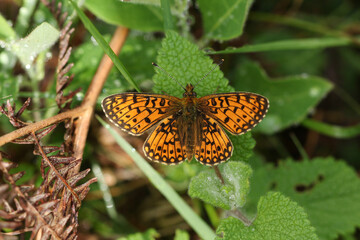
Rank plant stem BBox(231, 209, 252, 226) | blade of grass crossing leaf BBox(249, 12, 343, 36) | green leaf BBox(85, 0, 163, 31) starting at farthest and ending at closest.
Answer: blade of grass crossing leaf BBox(249, 12, 343, 36), green leaf BBox(85, 0, 163, 31), plant stem BBox(231, 209, 252, 226)

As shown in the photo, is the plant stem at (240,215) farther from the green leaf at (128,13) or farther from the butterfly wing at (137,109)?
the green leaf at (128,13)

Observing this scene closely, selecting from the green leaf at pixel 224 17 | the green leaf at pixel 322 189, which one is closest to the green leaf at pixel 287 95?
the green leaf at pixel 322 189

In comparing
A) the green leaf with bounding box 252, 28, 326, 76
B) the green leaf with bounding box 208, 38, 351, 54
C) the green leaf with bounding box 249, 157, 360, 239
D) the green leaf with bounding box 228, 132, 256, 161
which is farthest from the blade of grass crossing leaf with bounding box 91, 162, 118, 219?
the green leaf with bounding box 252, 28, 326, 76

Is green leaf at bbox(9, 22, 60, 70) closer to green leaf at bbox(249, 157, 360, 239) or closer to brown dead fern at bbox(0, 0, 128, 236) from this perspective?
brown dead fern at bbox(0, 0, 128, 236)

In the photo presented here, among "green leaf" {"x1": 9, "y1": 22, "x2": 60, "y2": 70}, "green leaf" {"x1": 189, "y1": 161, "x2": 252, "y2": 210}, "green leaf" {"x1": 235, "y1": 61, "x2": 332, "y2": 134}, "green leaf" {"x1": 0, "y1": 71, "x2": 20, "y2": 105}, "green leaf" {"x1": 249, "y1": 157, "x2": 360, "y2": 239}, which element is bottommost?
"green leaf" {"x1": 249, "y1": 157, "x2": 360, "y2": 239}

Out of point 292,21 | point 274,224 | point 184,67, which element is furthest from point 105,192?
point 292,21

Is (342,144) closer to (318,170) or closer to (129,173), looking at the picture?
(318,170)
